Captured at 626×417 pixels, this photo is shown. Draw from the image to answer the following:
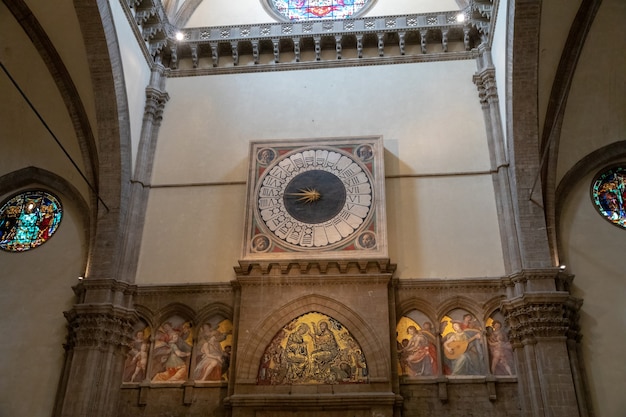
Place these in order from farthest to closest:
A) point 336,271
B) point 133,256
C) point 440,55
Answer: point 440,55 → point 133,256 → point 336,271

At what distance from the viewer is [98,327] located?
10.1 meters

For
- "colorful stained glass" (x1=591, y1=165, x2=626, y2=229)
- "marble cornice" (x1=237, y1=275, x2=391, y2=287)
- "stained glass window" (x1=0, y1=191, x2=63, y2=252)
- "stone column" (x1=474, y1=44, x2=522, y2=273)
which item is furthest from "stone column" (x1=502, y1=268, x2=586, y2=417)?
"stained glass window" (x1=0, y1=191, x2=63, y2=252)

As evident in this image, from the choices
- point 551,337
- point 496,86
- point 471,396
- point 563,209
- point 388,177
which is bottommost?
point 471,396

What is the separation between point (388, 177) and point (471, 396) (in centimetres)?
410

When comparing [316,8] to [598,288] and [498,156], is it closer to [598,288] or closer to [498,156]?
[498,156]

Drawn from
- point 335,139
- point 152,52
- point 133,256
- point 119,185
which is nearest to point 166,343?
point 133,256

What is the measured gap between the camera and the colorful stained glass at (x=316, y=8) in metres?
14.0

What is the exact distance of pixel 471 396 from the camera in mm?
9641

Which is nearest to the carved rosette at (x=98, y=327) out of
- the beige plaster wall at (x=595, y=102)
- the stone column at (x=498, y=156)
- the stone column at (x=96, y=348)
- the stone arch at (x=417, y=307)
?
the stone column at (x=96, y=348)

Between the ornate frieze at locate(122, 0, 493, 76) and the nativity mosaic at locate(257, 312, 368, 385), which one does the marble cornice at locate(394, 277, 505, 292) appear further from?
the ornate frieze at locate(122, 0, 493, 76)

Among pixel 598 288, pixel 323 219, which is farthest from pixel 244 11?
pixel 598 288

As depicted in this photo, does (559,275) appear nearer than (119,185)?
Yes

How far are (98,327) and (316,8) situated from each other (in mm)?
8506

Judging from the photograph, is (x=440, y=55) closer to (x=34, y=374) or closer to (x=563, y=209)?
(x=563, y=209)
